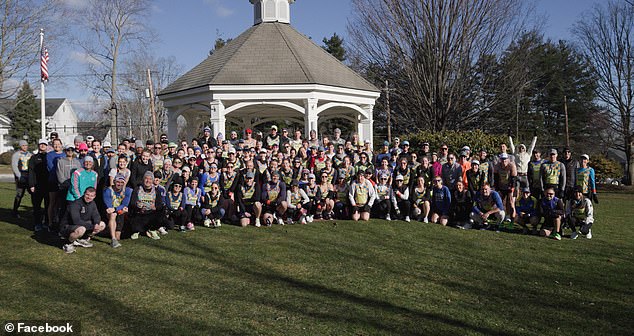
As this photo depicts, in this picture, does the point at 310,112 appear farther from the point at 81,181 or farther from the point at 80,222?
the point at 80,222

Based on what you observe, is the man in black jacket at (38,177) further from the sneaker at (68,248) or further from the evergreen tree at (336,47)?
the evergreen tree at (336,47)

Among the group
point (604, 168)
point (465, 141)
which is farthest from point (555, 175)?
point (604, 168)

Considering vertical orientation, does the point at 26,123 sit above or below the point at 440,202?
above

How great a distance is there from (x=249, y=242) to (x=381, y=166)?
4.19 meters

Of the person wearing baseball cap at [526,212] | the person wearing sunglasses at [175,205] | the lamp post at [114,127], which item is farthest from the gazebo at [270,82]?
the lamp post at [114,127]

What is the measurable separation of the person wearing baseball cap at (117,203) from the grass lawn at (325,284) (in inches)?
13.3

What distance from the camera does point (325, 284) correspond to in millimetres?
5836

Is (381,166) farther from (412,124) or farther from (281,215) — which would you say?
(412,124)

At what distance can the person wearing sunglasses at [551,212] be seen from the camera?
29.9 feet

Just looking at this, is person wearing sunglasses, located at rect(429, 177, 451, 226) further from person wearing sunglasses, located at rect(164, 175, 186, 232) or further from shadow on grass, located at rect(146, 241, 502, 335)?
person wearing sunglasses, located at rect(164, 175, 186, 232)

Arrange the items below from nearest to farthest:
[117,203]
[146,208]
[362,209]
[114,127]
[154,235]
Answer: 1. [117,203]
2. [146,208]
3. [154,235]
4. [362,209]
5. [114,127]

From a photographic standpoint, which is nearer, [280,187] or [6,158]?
[280,187]

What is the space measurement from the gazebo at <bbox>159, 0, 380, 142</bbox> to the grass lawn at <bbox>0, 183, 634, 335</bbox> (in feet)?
20.6

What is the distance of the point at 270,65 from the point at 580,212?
9653 mm
